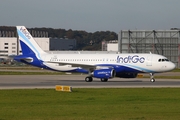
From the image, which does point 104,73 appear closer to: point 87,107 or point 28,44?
point 28,44

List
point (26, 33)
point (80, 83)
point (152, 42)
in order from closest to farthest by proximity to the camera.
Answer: point (80, 83)
point (26, 33)
point (152, 42)

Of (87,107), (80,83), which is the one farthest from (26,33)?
(87,107)

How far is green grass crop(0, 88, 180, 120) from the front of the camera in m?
21.5

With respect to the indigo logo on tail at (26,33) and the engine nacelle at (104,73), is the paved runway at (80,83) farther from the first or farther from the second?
the indigo logo on tail at (26,33)

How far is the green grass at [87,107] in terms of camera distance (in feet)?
70.5

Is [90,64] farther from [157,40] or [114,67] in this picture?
[157,40]

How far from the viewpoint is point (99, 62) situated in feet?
188

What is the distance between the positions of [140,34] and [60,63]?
41.0 metres

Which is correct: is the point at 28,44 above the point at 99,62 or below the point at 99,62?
above

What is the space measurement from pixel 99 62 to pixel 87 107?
3199 centimetres

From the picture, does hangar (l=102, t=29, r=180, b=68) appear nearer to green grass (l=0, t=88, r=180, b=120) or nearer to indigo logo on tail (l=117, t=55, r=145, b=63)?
indigo logo on tail (l=117, t=55, r=145, b=63)

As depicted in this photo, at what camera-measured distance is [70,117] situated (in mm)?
21172

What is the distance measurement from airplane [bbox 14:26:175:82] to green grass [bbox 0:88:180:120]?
75.8ft

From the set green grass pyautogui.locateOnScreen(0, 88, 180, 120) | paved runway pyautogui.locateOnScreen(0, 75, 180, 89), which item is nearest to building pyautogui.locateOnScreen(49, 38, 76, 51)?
paved runway pyautogui.locateOnScreen(0, 75, 180, 89)
